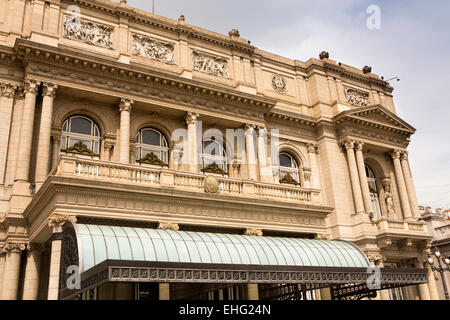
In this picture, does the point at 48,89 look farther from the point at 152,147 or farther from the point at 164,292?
the point at 164,292

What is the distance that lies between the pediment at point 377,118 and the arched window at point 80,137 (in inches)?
688

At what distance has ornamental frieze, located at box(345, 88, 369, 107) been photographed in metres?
37.3

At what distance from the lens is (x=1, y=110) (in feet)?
76.9

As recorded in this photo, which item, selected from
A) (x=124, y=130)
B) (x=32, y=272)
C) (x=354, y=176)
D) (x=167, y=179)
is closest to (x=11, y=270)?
(x=32, y=272)

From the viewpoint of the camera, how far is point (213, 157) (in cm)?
2964

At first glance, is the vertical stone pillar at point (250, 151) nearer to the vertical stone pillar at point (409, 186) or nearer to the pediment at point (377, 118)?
the pediment at point (377, 118)

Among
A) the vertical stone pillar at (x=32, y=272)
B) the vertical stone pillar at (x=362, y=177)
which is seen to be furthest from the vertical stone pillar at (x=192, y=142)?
the vertical stone pillar at (x=362, y=177)

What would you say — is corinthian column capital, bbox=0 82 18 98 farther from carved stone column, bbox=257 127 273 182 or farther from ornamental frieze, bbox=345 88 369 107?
ornamental frieze, bbox=345 88 369 107

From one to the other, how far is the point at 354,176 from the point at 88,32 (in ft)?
66.5

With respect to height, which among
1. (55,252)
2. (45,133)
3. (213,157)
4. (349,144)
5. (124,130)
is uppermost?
(349,144)

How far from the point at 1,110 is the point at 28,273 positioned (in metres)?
8.46

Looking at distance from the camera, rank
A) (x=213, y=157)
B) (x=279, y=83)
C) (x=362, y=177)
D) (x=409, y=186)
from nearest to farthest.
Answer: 1. (x=213, y=157)
2. (x=362, y=177)
3. (x=279, y=83)
4. (x=409, y=186)
